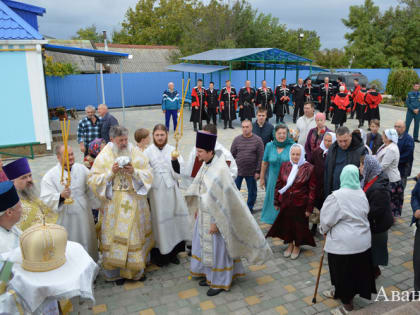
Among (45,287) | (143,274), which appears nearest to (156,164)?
(143,274)

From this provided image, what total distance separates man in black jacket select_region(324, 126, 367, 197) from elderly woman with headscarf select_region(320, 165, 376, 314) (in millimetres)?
1189

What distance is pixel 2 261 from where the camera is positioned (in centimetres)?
238

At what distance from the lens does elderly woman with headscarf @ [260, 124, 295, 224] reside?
19.1ft

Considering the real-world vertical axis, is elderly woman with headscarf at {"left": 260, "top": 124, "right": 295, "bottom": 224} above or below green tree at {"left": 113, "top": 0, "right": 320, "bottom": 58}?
below

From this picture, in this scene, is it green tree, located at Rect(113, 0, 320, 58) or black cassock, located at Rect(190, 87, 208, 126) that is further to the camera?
green tree, located at Rect(113, 0, 320, 58)

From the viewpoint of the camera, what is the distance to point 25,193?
12.9 feet

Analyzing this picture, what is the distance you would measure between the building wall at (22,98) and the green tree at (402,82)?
741 inches

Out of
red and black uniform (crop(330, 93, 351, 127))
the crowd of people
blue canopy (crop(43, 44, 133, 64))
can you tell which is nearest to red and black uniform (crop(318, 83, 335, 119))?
red and black uniform (crop(330, 93, 351, 127))

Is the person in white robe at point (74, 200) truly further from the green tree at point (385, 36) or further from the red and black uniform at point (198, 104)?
the green tree at point (385, 36)

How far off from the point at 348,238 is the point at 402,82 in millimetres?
20481

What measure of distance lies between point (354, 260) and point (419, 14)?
4092 centimetres

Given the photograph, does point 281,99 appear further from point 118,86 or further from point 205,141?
point 205,141

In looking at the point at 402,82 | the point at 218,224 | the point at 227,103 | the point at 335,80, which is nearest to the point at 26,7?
the point at 227,103

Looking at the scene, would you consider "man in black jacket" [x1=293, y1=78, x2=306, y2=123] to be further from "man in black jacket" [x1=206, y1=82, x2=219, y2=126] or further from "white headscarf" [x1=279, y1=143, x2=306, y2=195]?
"white headscarf" [x1=279, y1=143, x2=306, y2=195]
